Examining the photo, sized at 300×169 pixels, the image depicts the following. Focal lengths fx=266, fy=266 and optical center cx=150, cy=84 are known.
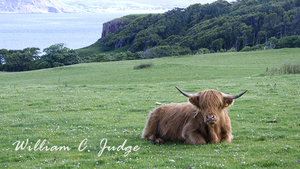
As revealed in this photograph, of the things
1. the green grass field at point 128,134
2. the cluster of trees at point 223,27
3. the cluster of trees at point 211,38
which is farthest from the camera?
the cluster of trees at point 223,27

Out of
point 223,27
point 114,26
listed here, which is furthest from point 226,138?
point 114,26

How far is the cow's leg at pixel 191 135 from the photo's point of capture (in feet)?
24.8

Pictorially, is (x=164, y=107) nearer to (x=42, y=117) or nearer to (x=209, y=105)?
(x=209, y=105)

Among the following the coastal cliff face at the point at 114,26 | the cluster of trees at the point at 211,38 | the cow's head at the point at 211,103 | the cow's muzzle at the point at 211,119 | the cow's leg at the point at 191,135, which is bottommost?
the cow's leg at the point at 191,135

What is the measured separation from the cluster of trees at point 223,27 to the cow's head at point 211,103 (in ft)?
216

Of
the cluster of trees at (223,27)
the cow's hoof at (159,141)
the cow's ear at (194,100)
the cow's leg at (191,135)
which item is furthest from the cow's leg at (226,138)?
the cluster of trees at (223,27)

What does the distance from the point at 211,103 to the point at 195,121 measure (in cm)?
89

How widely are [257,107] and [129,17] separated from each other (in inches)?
7557

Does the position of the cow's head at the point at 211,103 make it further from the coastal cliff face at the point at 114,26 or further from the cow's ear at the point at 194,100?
the coastal cliff face at the point at 114,26

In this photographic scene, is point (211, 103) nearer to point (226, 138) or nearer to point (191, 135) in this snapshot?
point (191, 135)

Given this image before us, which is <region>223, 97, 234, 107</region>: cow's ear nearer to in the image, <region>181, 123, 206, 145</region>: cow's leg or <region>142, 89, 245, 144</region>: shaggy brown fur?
<region>142, 89, 245, 144</region>: shaggy brown fur

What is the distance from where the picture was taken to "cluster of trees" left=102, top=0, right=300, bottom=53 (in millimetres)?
94438

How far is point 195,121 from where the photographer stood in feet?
25.4

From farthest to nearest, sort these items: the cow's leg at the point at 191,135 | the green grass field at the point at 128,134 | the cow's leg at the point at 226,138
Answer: the cow's leg at the point at 226,138 → the cow's leg at the point at 191,135 → the green grass field at the point at 128,134
